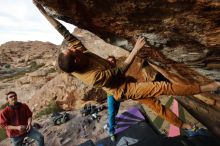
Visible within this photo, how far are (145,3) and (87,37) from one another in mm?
9544

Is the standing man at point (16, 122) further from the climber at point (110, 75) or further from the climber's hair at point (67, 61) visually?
the climber's hair at point (67, 61)

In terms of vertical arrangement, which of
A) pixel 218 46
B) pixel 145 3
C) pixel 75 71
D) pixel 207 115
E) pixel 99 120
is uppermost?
pixel 145 3

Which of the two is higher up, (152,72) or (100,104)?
(152,72)

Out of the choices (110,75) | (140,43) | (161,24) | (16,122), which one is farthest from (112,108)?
(161,24)

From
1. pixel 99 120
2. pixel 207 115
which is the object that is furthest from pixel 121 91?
pixel 99 120

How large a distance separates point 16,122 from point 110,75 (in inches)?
177

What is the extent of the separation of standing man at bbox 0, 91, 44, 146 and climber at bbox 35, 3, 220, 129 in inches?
142

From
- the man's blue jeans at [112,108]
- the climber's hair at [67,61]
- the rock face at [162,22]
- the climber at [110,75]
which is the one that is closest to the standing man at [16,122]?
the man's blue jeans at [112,108]

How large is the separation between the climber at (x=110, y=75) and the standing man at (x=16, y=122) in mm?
3618

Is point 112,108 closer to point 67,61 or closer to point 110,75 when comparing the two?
point 110,75

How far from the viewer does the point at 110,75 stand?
563 cm

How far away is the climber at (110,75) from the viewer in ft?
17.7

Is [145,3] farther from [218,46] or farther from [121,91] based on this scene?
[121,91]

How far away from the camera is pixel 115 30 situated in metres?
5.74
